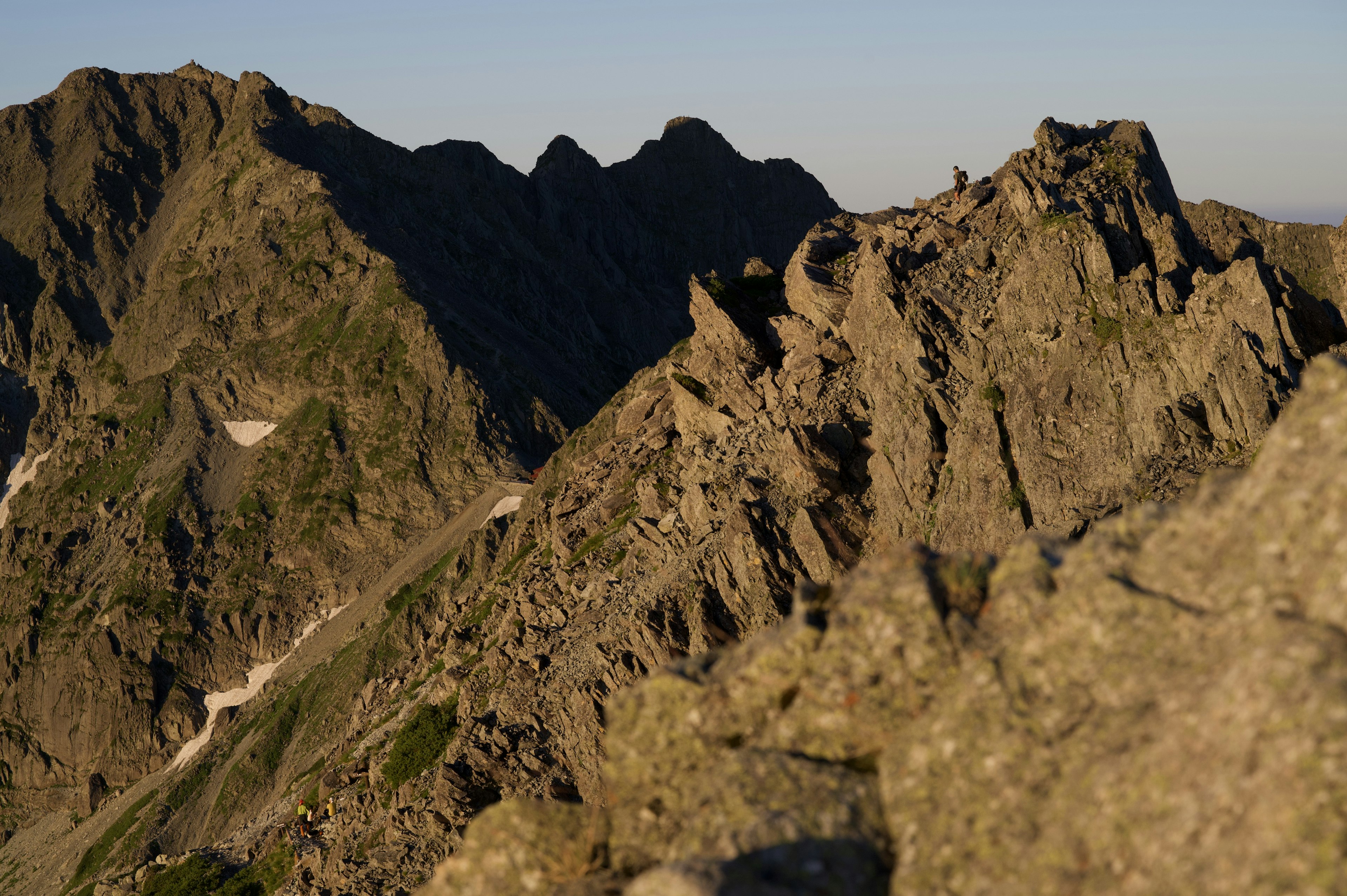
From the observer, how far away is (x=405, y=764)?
241 feet

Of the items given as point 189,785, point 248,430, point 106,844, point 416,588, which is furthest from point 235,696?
point 248,430

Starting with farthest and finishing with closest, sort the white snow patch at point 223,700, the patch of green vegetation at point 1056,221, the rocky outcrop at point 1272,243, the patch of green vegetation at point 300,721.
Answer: the white snow patch at point 223,700 < the patch of green vegetation at point 300,721 < the rocky outcrop at point 1272,243 < the patch of green vegetation at point 1056,221

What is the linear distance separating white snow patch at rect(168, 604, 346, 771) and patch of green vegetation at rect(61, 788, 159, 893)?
29.5 feet

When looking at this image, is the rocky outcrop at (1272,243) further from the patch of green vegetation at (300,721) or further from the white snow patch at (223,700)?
the white snow patch at (223,700)

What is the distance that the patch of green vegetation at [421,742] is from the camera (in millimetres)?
72250

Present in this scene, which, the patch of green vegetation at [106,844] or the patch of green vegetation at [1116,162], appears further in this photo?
the patch of green vegetation at [106,844]

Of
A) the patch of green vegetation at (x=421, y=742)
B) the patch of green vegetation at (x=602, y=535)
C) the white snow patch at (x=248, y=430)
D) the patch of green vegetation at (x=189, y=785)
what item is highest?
the white snow patch at (x=248, y=430)

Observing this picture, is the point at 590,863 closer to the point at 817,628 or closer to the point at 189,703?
the point at 817,628

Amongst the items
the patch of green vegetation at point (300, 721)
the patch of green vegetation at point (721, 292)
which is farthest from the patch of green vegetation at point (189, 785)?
the patch of green vegetation at point (721, 292)

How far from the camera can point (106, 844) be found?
129 meters

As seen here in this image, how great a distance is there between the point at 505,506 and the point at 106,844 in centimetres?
6889

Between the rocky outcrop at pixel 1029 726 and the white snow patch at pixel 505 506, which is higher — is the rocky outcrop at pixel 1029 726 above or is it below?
above

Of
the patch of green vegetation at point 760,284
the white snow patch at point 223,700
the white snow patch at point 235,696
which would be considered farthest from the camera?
the white snow patch at point 235,696

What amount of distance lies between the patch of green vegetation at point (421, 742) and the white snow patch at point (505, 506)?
2755 inches
